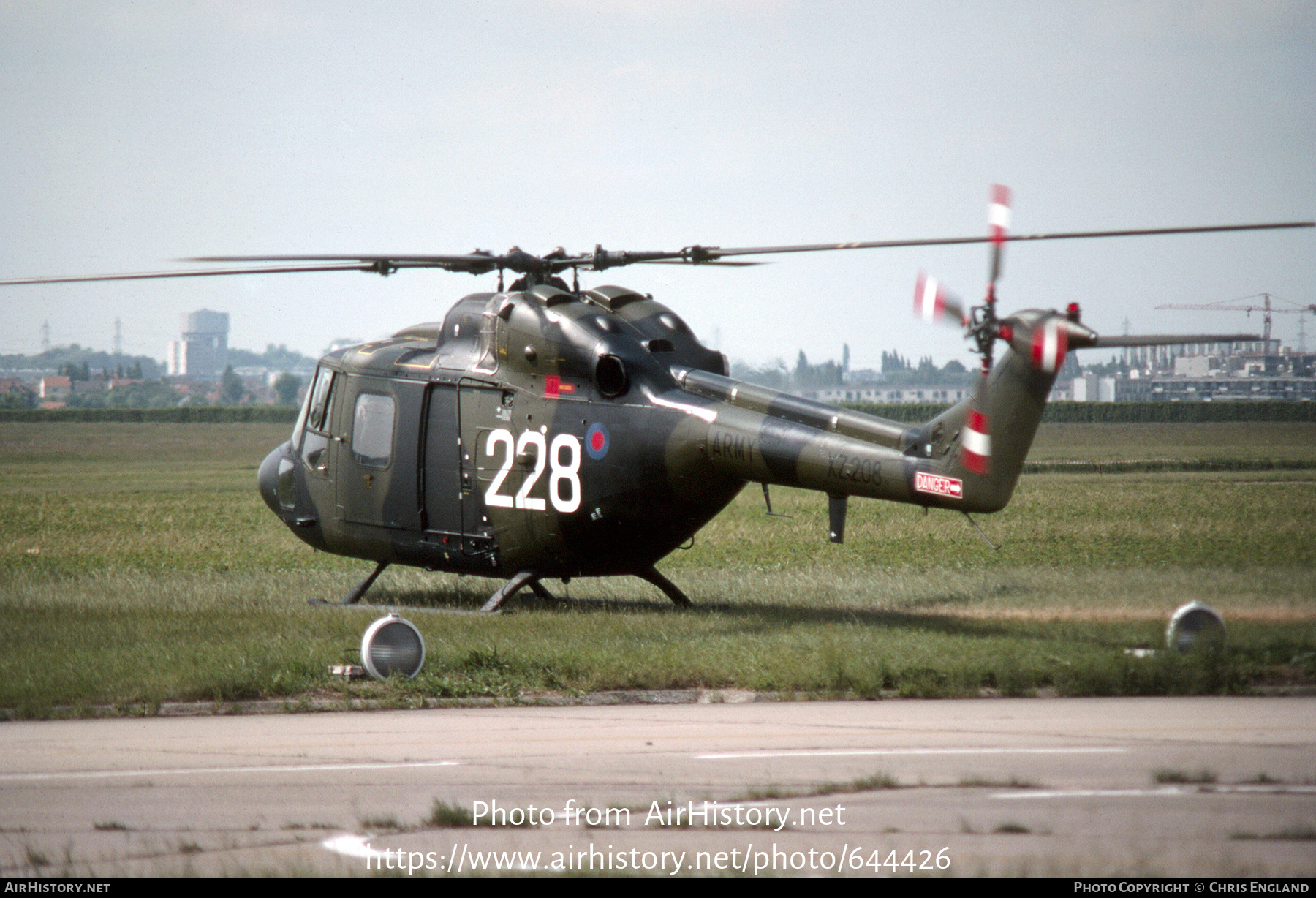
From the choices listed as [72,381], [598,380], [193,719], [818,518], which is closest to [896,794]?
[193,719]

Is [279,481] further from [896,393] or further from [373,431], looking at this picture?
[896,393]

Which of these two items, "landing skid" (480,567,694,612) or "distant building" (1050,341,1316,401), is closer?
"landing skid" (480,567,694,612)

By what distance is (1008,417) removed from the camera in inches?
434

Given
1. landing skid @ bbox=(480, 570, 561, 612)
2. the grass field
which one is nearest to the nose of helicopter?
the grass field

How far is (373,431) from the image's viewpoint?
15336 mm

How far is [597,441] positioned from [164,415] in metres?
79.7

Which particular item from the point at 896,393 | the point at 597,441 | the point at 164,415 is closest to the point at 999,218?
the point at 597,441

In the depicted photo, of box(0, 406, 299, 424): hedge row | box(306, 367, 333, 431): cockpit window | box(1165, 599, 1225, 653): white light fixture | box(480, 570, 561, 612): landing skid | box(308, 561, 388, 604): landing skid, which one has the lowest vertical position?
box(0, 406, 299, 424): hedge row

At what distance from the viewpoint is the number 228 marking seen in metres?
13.9

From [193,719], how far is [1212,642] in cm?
824

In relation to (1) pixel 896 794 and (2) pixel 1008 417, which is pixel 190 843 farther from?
(2) pixel 1008 417

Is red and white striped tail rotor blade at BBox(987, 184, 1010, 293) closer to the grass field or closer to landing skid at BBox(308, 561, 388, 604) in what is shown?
the grass field

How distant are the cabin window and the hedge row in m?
52.3

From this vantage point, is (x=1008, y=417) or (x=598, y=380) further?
(x=598, y=380)
